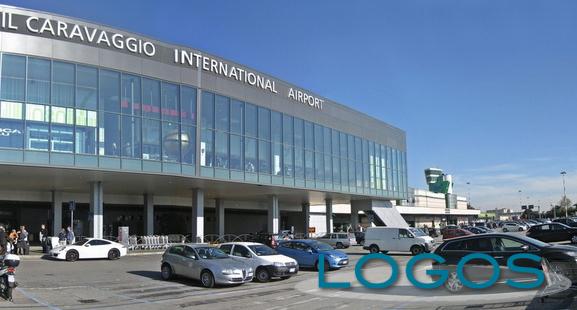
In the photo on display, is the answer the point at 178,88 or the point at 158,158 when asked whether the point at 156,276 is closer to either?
the point at 158,158

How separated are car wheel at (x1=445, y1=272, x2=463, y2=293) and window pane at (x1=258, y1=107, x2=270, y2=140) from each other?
107 ft

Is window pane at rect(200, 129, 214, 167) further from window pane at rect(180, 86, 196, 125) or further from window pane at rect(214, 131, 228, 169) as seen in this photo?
window pane at rect(180, 86, 196, 125)

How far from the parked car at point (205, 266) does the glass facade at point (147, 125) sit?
49.8 ft

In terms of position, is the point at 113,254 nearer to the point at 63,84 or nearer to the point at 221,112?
the point at 63,84

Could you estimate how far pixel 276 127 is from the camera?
161 ft

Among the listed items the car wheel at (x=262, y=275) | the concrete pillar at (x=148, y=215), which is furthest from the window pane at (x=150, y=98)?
the car wheel at (x=262, y=275)

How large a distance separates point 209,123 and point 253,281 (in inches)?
852

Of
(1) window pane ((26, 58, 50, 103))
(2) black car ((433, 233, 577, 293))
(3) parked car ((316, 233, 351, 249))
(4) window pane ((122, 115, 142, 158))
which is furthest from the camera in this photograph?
(3) parked car ((316, 233, 351, 249))

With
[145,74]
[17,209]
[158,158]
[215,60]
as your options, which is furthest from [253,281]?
[17,209]

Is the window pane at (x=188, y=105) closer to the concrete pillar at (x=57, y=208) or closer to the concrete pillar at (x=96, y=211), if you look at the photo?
the concrete pillar at (x=96, y=211)

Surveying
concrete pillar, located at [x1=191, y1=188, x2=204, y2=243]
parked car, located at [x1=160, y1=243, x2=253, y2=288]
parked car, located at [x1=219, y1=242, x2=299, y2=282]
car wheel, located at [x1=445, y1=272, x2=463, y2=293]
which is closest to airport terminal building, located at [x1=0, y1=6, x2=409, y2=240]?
concrete pillar, located at [x1=191, y1=188, x2=204, y2=243]

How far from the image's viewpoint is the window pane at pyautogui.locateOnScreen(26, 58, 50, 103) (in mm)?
32031

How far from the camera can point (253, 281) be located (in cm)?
2150

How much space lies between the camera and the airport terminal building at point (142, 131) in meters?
32.3
